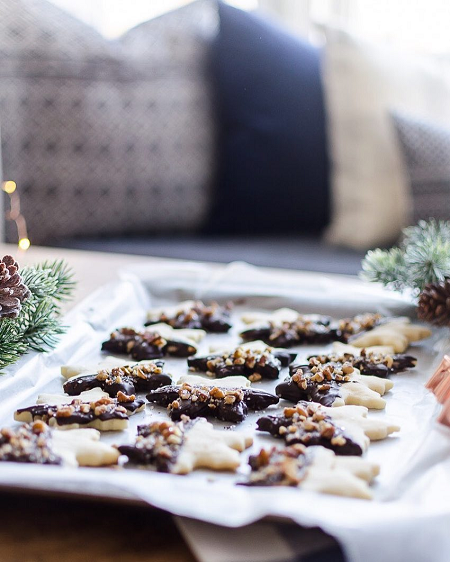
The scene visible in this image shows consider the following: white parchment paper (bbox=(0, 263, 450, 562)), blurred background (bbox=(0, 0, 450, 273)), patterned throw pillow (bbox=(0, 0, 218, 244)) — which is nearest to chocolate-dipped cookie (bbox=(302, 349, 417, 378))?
white parchment paper (bbox=(0, 263, 450, 562))

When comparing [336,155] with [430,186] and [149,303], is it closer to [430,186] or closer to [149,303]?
[430,186]

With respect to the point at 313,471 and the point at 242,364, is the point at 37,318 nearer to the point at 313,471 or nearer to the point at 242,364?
the point at 242,364

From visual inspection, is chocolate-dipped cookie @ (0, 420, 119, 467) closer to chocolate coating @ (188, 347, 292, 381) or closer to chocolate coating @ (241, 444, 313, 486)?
chocolate coating @ (241, 444, 313, 486)

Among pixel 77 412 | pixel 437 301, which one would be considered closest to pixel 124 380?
pixel 77 412

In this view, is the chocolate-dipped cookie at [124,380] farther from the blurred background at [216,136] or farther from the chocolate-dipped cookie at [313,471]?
the blurred background at [216,136]

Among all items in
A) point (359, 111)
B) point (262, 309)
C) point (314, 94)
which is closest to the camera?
point (262, 309)

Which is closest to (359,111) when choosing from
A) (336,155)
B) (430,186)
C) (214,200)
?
Result: (336,155)
